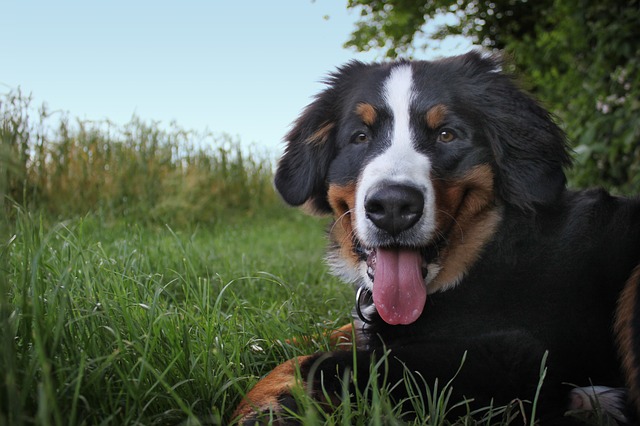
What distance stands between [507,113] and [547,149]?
0.24m

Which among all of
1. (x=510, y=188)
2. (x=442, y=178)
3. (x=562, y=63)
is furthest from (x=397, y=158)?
(x=562, y=63)

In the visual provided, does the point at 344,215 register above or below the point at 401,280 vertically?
above

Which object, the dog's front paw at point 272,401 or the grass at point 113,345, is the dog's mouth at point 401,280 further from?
the dog's front paw at point 272,401

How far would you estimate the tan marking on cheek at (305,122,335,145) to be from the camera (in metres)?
3.02

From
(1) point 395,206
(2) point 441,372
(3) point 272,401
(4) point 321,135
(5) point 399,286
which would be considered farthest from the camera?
(4) point 321,135

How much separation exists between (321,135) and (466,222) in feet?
2.98

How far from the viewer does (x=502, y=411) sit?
1.91m

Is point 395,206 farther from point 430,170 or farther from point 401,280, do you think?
point 401,280

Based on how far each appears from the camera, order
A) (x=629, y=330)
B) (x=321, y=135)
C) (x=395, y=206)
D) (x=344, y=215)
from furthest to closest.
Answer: (x=321, y=135)
(x=344, y=215)
(x=395, y=206)
(x=629, y=330)

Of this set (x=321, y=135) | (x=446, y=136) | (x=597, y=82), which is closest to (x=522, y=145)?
(x=446, y=136)

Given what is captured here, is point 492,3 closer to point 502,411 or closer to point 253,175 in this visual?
point 253,175

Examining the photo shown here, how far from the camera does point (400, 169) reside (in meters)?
2.39

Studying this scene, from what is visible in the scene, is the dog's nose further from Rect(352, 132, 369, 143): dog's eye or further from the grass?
the grass

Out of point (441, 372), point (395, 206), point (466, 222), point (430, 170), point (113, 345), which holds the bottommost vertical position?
point (441, 372)
